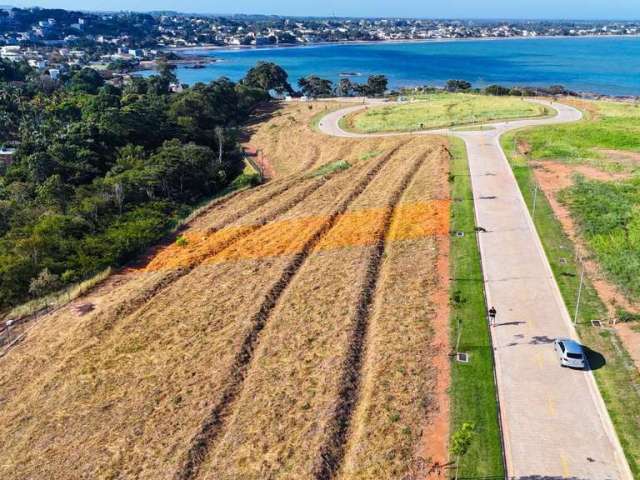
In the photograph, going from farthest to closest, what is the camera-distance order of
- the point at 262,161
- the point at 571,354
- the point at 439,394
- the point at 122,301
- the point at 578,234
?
1. the point at 262,161
2. the point at 578,234
3. the point at 122,301
4. the point at 571,354
5. the point at 439,394

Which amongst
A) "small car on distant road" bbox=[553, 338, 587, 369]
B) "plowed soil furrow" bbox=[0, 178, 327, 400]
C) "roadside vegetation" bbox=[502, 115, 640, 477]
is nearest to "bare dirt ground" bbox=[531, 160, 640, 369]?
"roadside vegetation" bbox=[502, 115, 640, 477]

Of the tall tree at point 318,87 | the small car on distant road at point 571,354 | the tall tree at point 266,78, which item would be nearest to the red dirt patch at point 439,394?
the small car on distant road at point 571,354

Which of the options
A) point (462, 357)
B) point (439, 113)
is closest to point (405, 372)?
point (462, 357)

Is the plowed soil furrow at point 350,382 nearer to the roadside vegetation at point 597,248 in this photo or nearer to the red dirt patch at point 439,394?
the red dirt patch at point 439,394

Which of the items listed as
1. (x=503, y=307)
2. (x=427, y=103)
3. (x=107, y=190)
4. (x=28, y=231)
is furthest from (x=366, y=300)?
(x=427, y=103)

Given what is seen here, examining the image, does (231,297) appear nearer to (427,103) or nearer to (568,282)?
(568,282)

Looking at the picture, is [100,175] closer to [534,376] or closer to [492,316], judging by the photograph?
[492,316]
